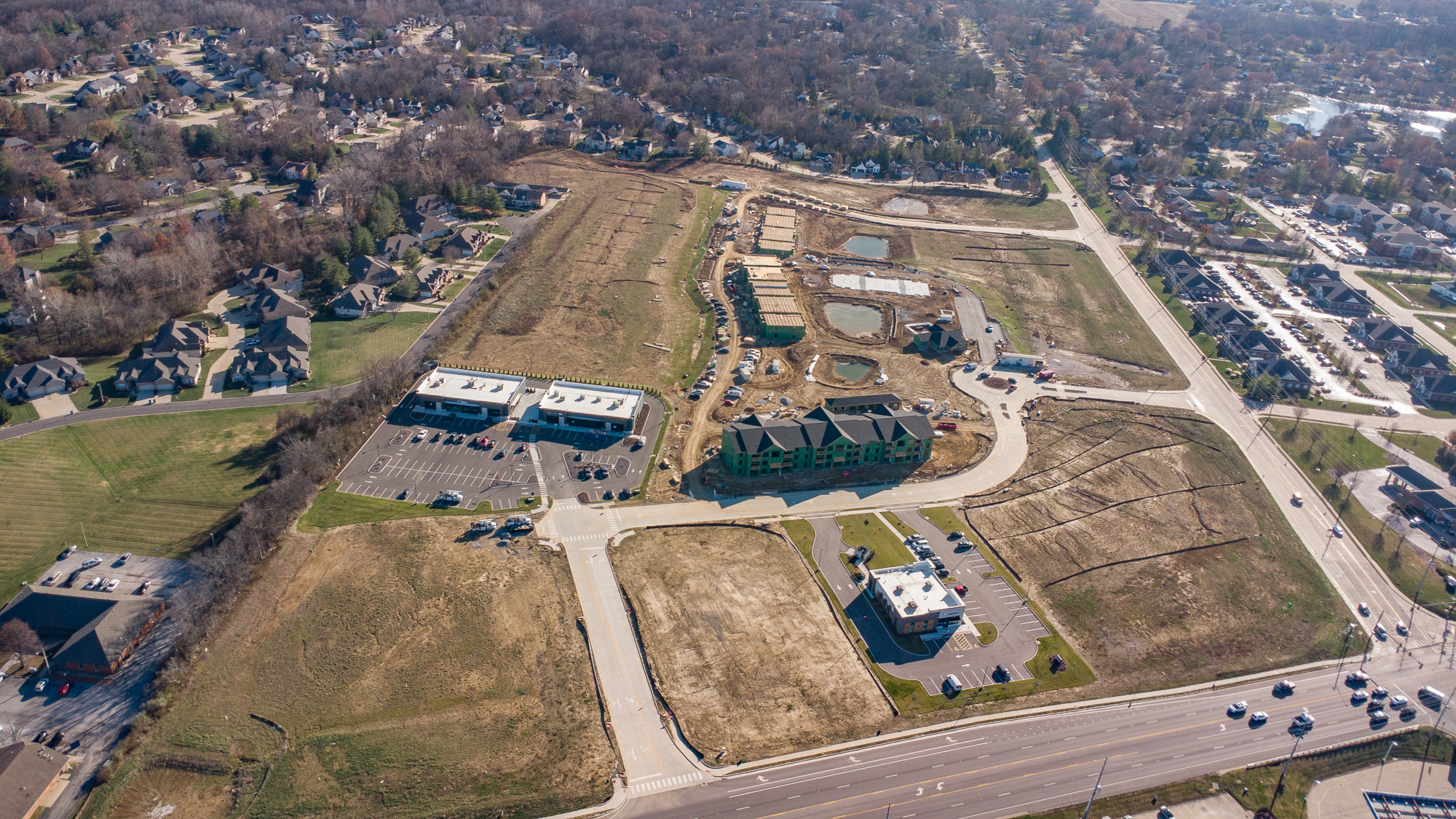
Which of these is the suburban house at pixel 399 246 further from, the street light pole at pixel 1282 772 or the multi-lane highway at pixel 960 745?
the street light pole at pixel 1282 772

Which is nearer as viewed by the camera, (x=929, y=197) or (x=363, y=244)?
(x=363, y=244)

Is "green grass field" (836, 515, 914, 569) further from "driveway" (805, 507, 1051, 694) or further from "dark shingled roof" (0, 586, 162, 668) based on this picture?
"dark shingled roof" (0, 586, 162, 668)

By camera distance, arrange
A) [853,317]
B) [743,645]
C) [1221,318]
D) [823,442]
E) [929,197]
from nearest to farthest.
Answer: [743,645] < [823,442] < [1221,318] < [853,317] < [929,197]

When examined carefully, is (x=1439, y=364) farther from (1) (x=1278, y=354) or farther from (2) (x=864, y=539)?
(2) (x=864, y=539)

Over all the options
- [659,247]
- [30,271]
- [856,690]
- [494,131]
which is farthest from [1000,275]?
[30,271]

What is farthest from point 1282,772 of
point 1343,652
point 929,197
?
point 929,197

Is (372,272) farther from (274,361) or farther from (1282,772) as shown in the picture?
(1282,772)

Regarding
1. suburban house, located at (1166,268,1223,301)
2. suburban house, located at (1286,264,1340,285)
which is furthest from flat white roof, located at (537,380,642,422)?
suburban house, located at (1286,264,1340,285)
